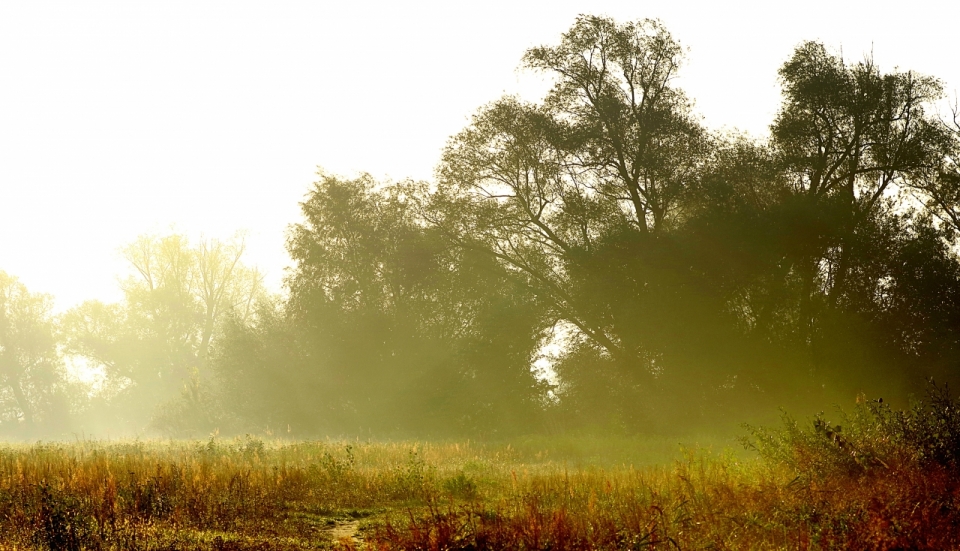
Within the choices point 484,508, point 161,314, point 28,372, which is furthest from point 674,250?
point 28,372

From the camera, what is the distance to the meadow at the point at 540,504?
782cm

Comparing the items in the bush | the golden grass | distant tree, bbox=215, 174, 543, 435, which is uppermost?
distant tree, bbox=215, 174, 543, 435

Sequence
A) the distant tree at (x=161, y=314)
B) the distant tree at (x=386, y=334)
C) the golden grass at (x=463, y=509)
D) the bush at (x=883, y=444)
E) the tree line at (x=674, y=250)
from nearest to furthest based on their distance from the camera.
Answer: the golden grass at (x=463, y=509), the bush at (x=883, y=444), the tree line at (x=674, y=250), the distant tree at (x=386, y=334), the distant tree at (x=161, y=314)

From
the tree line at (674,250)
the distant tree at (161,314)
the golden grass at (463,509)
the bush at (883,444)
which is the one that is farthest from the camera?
the distant tree at (161,314)

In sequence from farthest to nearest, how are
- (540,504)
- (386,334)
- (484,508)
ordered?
(386,334) < (540,504) < (484,508)

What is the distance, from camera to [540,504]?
10.3 metres

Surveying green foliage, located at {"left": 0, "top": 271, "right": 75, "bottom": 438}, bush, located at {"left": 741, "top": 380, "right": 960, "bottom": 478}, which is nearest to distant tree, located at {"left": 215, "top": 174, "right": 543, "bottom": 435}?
bush, located at {"left": 741, "top": 380, "right": 960, "bottom": 478}

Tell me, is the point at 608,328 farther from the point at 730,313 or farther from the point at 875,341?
the point at 875,341

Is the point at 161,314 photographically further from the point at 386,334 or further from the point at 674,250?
the point at 674,250

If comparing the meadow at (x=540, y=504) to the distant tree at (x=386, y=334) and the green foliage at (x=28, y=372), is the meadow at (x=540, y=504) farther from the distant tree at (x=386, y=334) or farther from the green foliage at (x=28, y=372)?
the green foliage at (x=28, y=372)

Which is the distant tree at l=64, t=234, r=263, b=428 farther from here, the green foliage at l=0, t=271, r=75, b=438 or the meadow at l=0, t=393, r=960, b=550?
the meadow at l=0, t=393, r=960, b=550

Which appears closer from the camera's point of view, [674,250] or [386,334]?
[674,250]

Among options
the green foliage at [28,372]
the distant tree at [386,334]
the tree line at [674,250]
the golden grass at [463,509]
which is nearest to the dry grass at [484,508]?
the golden grass at [463,509]

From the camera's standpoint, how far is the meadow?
782cm
